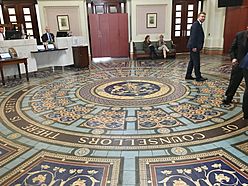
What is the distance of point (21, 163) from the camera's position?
2.67m

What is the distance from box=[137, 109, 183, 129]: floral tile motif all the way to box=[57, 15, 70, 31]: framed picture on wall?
7573 millimetres

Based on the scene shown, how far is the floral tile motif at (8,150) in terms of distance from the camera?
9.14 ft

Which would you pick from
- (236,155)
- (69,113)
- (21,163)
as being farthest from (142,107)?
(21,163)

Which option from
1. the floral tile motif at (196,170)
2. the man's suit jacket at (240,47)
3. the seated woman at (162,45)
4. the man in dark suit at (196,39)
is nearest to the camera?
the floral tile motif at (196,170)

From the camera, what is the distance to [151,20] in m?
10.7

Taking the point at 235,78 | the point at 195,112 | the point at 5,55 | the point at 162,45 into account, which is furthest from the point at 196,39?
the point at 5,55

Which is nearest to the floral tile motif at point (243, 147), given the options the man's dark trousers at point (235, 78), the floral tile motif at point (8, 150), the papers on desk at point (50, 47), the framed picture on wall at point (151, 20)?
the man's dark trousers at point (235, 78)

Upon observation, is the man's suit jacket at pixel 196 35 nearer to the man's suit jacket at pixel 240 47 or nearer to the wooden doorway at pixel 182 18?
the man's suit jacket at pixel 240 47

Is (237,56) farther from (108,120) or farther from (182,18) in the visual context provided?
(182,18)

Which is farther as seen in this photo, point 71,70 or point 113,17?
point 113,17

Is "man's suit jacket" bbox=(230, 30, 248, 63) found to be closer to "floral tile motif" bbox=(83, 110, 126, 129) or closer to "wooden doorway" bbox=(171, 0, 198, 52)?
"floral tile motif" bbox=(83, 110, 126, 129)

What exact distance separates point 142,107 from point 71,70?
4522 millimetres

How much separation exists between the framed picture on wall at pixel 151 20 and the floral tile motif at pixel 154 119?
751cm

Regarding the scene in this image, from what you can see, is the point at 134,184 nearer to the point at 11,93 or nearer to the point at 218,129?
the point at 218,129
